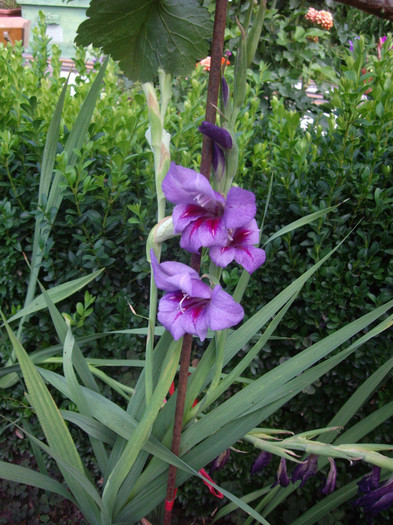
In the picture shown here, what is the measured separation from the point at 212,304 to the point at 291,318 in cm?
81

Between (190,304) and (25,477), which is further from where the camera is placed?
(25,477)

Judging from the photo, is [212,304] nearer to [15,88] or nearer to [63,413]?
[63,413]

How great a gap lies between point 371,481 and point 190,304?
0.60 m

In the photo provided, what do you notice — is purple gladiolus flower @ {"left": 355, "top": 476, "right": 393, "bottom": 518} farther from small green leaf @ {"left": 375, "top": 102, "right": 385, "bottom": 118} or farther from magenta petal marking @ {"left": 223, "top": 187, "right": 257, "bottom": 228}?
small green leaf @ {"left": 375, "top": 102, "right": 385, "bottom": 118}

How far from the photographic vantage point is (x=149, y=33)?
2.74 ft

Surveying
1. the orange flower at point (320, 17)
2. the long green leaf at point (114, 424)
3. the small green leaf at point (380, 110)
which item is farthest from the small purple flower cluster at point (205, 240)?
the orange flower at point (320, 17)

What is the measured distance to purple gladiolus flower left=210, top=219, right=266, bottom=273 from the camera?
814mm

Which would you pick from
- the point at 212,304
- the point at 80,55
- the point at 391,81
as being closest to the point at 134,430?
the point at 212,304

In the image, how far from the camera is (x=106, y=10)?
2.59 ft

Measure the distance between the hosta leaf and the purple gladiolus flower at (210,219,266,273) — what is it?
11.9 inches

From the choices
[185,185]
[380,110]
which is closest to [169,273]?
[185,185]

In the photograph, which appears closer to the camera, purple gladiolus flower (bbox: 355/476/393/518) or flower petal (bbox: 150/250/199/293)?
flower petal (bbox: 150/250/199/293)

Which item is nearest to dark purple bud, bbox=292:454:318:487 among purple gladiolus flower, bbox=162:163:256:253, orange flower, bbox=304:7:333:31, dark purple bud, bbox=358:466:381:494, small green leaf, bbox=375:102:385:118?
dark purple bud, bbox=358:466:381:494

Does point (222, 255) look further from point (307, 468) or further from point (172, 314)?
point (307, 468)
